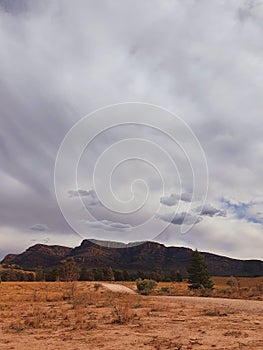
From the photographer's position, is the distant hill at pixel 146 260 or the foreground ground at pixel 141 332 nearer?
the foreground ground at pixel 141 332

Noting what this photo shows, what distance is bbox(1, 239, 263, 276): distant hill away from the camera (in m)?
143

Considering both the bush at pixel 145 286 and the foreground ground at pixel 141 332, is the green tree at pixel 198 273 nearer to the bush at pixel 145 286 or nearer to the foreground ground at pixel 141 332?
the bush at pixel 145 286

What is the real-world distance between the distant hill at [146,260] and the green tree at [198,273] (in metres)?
81.8

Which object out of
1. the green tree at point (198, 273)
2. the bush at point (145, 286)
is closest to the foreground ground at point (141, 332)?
the bush at point (145, 286)

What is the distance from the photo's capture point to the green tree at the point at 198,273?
48.2m

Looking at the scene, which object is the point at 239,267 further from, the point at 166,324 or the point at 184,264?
the point at 166,324

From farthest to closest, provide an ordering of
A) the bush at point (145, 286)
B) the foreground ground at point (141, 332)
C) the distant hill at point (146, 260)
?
1. the distant hill at point (146, 260)
2. the bush at point (145, 286)
3. the foreground ground at point (141, 332)

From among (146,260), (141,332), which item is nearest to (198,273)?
(141,332)

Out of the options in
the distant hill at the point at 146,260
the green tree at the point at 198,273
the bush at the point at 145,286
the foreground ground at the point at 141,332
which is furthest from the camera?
the distant hill at the point at 146,260

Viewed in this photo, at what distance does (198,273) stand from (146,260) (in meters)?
116

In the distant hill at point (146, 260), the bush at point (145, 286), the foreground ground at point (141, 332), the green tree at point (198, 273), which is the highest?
the distant hill at point (146, 260)

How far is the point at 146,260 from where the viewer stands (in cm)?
16175

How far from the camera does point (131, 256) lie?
6570 inches

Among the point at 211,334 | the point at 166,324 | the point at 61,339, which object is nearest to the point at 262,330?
the point at 211,334
